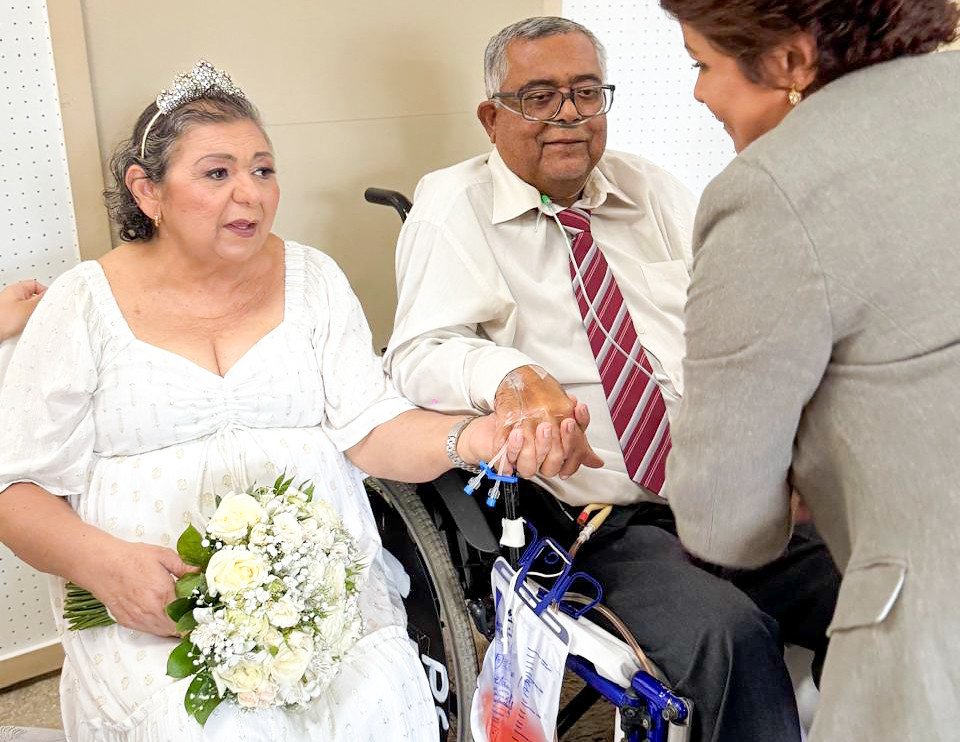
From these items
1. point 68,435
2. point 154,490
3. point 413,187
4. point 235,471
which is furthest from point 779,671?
point 413,187

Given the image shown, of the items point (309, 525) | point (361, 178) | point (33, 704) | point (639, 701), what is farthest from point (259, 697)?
point (361, 178)

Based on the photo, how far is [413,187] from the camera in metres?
2.86

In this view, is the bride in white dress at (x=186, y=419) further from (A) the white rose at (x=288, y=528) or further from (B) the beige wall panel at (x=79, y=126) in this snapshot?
(B) the beige wall panel at (x=79, y=126)

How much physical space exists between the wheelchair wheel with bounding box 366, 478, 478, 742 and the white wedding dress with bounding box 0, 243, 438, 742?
81 millimetres

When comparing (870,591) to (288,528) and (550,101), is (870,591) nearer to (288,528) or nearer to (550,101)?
(288,528)

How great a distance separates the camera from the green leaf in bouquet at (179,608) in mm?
1542

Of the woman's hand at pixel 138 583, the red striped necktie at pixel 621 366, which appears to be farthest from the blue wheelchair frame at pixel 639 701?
the woman's hand at pixel 138 583

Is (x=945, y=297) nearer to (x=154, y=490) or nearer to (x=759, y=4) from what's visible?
(x=759, y=4)

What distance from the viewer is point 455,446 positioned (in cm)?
184

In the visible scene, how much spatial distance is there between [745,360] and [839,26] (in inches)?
15.6

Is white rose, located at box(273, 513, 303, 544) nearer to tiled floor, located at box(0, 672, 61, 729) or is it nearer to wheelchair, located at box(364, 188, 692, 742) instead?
wheelchair, located at box(364, 188, 692, 742)

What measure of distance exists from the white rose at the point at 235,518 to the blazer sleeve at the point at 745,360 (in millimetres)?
700

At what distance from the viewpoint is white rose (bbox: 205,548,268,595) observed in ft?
4.86

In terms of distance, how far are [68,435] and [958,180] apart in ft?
4.97
